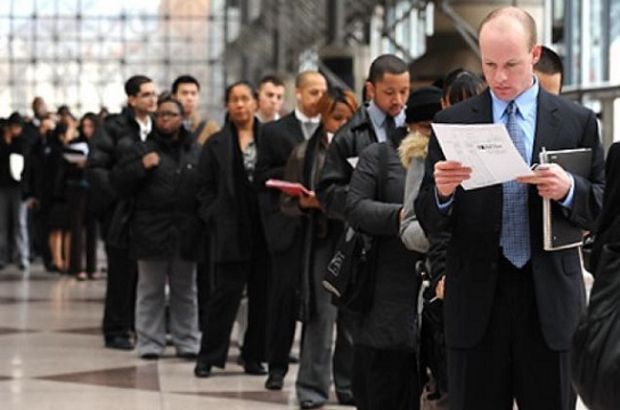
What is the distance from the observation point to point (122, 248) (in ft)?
39.8

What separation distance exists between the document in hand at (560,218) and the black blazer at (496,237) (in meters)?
0.03

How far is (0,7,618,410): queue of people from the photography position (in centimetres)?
503

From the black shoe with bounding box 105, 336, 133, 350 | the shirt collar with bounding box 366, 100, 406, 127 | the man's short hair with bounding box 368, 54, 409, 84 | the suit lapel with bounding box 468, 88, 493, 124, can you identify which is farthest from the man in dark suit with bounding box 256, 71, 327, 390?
the suit lapel with bounding box 468, 88, 493, 124

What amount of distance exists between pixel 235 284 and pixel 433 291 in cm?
504

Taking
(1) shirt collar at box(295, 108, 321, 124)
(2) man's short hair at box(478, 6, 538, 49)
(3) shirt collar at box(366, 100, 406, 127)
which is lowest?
(3) shirt collar at box(366, 100, 406, 127)

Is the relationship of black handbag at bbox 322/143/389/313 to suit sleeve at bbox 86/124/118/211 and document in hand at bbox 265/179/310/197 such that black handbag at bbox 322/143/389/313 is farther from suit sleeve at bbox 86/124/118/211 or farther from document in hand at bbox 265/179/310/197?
suit sleeve at bbox 86/124/118/211

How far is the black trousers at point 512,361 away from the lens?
504 cm

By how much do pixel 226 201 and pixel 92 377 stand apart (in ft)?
4.47

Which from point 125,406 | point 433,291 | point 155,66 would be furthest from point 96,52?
point 433,291

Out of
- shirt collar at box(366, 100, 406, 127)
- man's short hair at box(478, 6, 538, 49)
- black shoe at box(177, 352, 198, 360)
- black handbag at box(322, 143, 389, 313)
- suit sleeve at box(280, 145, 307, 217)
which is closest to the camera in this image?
man's short hair at box(478, 6, 538, 49)

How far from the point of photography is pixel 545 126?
511cm

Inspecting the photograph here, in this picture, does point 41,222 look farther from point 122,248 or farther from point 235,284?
point 235,284

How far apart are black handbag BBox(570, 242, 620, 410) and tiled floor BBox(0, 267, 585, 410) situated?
194 inches

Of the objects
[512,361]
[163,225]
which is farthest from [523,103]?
[163,225]
